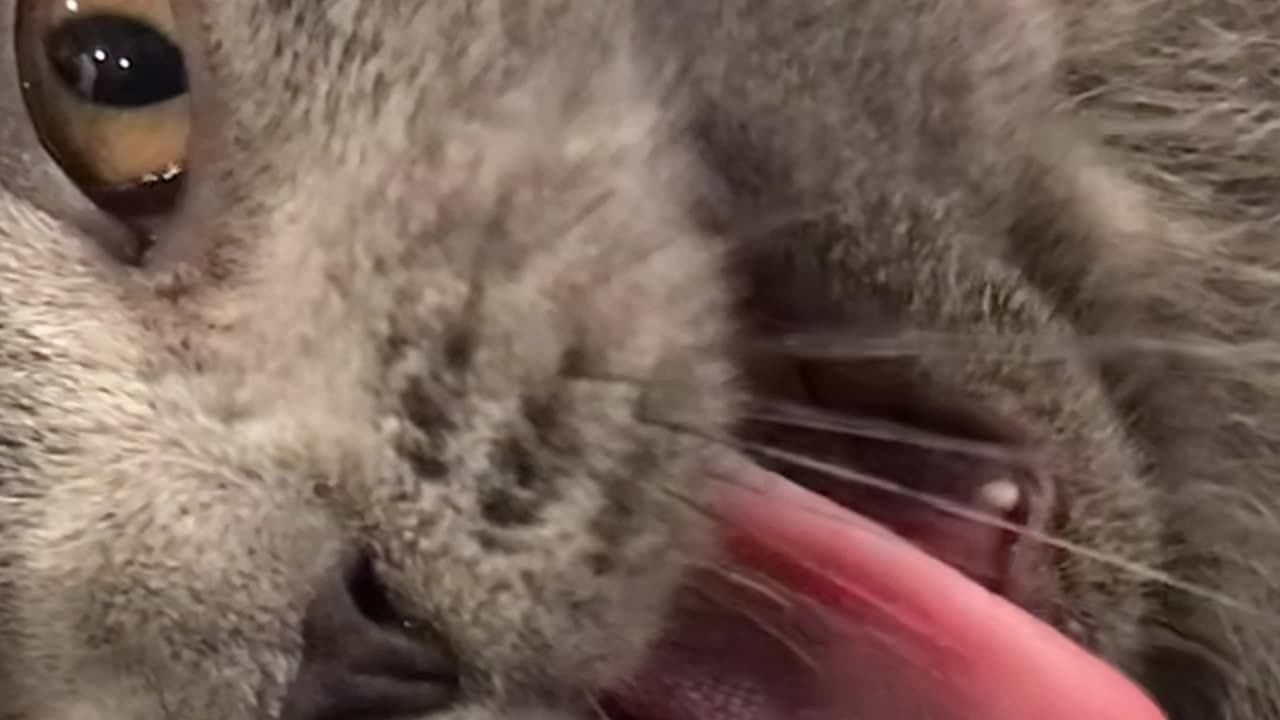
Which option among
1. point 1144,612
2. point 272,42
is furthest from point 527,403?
point 1144,612

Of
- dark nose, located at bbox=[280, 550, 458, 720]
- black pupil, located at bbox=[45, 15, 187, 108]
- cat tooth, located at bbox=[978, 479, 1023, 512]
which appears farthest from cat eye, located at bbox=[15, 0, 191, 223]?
cat tooth, located at bbox=[978, 479, 1023, 512]

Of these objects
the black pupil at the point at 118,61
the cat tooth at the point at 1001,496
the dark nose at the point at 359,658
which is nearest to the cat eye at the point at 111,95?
the black pupil at the point at 118,61

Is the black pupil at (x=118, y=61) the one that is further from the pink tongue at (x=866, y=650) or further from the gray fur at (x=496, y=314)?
the pink tongue at (x=866, y=650)

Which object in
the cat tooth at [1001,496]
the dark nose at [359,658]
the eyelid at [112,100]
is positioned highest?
the eyelid at [112,100]

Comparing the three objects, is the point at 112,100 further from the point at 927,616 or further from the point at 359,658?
the point at 927,616

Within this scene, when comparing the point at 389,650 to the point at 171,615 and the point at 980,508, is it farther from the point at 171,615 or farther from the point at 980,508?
the point at 980,508

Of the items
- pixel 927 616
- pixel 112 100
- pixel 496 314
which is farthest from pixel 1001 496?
pixel 112 100

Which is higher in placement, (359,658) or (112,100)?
(112,100)
